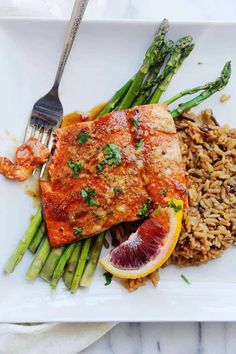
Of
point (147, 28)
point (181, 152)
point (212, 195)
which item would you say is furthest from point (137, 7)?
point (212, 195)

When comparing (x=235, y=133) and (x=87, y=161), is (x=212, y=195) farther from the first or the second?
(x=87, y=161)

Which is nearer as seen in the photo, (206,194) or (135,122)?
(135,122)

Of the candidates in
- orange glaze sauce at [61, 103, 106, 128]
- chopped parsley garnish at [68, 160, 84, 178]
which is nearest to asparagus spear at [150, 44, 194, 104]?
orange glaze sauce at [61, 103, 106, 128]

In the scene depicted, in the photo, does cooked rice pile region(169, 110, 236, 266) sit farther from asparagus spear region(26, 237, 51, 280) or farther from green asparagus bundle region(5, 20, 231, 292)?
asparagus spear region(26, 237, 51, 280)

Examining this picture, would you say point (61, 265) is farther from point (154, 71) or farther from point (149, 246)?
point (154, 71)

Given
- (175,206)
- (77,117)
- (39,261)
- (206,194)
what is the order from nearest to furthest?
1. (175,206)
2. (39,261)
3. (206,194)
4. (77,117)

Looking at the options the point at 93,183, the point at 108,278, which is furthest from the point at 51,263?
the point at 93,183
